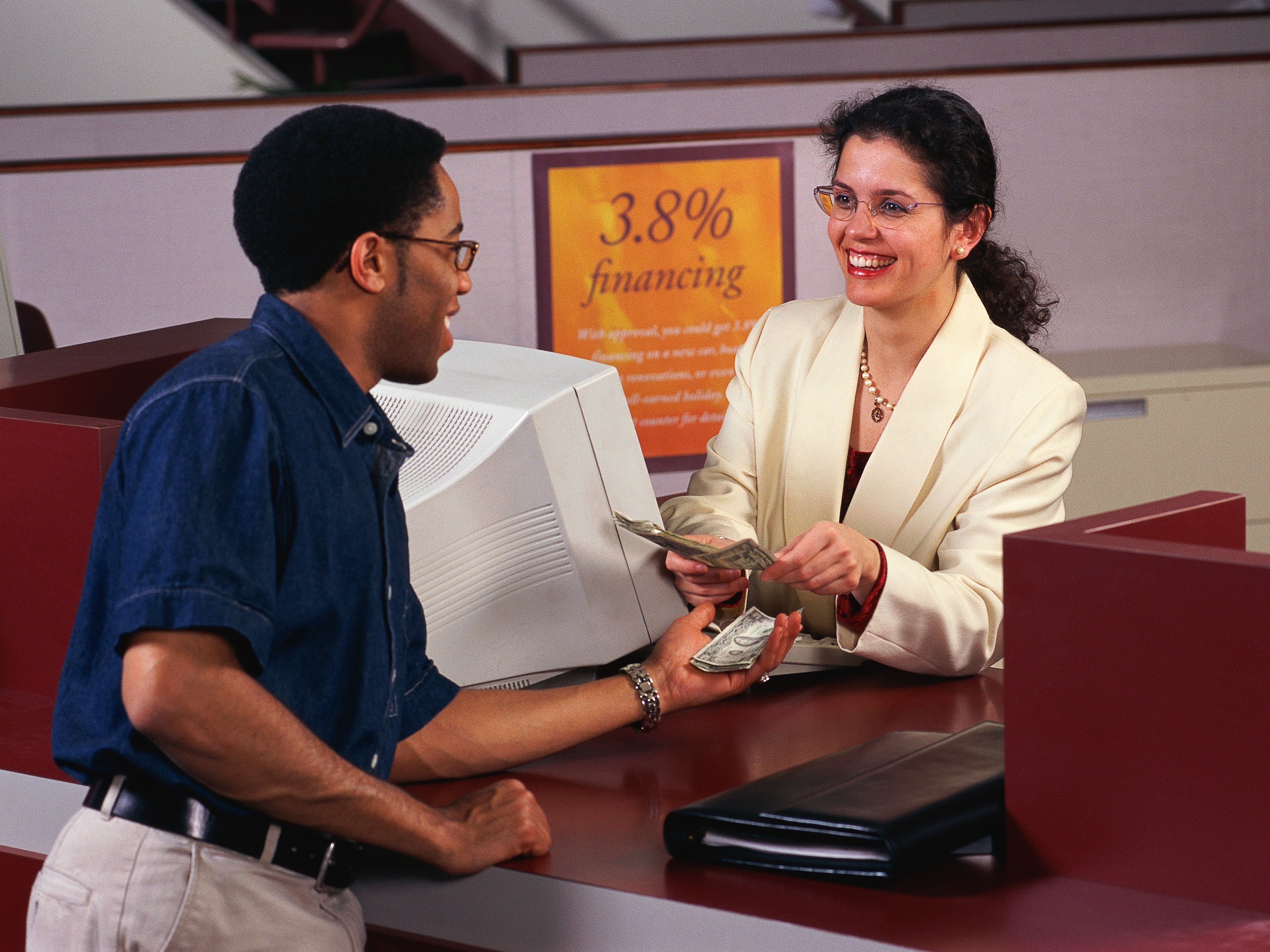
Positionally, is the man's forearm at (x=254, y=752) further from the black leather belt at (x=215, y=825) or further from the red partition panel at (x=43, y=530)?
the red partition panel at (x=43, y=530)

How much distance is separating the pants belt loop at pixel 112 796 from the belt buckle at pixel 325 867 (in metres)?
0.17

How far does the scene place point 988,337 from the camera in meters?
2.07

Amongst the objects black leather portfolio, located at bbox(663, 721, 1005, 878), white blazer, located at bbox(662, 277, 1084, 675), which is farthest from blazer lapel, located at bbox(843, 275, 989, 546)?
black leather portfolio, located at bbox(663, 721, 1005, 878)

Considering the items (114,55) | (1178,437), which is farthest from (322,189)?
(114,55)

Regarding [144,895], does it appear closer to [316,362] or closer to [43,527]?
[316,362]

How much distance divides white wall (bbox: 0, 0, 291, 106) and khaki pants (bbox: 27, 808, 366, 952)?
6315 millimetres

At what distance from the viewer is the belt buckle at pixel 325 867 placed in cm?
117

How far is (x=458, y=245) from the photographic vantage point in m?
1.23

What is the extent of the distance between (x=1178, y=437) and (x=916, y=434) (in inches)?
78.6

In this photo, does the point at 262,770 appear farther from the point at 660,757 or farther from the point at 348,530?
the point at 660,757

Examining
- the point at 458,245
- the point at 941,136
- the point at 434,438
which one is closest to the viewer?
the point at 458,245

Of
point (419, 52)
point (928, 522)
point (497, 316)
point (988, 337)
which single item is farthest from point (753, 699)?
point (419, 52)

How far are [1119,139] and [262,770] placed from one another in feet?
11.0

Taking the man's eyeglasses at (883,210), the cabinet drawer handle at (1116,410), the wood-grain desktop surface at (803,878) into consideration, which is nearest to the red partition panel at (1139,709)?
the wood-grain desktop surface at (803,878)
